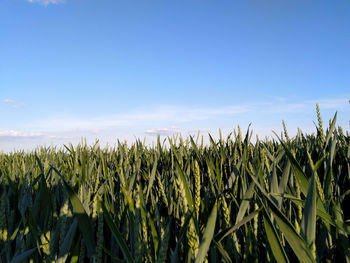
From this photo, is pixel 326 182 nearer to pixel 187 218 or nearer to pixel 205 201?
pixel 205 201

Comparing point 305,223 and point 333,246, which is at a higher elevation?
point 305,223

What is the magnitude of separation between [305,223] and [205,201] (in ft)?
1.36

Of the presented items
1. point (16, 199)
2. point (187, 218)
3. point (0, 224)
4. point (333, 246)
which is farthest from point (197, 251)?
point (16, 199)

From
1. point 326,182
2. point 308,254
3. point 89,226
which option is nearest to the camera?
point 308,254

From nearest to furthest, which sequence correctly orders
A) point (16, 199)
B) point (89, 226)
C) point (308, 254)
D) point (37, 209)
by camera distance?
point (308, 254) < point (89, 226) < point (37, 209) < point (16, 199)

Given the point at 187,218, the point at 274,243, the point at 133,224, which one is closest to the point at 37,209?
the point at 133,224

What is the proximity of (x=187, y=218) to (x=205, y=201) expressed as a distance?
34cm

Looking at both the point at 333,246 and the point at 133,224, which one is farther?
the point at 333,246

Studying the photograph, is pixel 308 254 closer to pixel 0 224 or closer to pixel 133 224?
pixel 133 224

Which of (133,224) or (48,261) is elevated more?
(133,224)

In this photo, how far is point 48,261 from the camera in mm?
684

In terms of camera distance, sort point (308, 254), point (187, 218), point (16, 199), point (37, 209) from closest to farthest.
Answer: point (308, 254), point (187, 218), point (37, 209), point (16, 199)

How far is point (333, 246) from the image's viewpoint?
778 mm

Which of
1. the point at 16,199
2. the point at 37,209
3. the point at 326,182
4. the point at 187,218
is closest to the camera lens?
the point at 187,218
